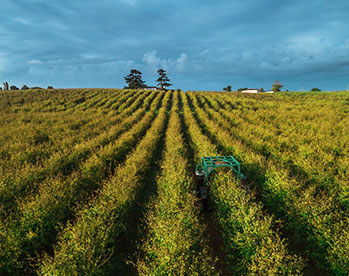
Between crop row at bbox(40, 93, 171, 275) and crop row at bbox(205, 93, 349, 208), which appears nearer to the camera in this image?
crop row at bbox(40, 93, 171, 275)

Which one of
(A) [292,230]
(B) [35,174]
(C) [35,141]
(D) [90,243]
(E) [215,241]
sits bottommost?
(E) [215,241]

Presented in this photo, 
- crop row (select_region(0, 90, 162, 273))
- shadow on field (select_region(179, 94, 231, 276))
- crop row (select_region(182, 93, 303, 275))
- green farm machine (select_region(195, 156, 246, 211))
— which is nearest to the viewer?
crop row (select_region(182, 93, 303, 275))

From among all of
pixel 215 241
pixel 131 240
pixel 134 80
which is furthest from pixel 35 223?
pixel 134 80

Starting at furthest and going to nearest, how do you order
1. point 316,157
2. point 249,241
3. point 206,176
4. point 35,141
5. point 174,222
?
point 35,141 → point 316,157 → point 206,176 → point 174,222 → point 249,241

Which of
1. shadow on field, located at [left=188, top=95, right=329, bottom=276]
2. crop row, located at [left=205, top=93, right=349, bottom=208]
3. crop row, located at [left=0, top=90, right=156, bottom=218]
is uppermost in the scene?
crop row, located at [left=205, top=93, right=349, bottom=208]

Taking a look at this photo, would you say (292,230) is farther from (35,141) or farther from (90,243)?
(35,141)

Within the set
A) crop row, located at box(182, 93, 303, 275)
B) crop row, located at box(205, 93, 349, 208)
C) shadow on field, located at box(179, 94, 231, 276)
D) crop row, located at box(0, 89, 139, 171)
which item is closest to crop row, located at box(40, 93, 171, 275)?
shadow on field, located at box(179, 94, 231, 276)

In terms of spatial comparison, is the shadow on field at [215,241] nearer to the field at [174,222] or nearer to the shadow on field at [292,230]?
the field at [174,222]

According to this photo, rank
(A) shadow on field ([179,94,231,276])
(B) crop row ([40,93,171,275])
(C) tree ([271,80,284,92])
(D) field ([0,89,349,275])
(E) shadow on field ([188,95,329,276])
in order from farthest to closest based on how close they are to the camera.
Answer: (C) tree ([271,80,284,92])
(A) shadow on field ([179,94,231,276])
(E) shadow on field ([188,95,329,276])
(D) field ([0,89,349,275])
(B) crop row ([40,93,171,275])

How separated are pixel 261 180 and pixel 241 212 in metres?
5.40

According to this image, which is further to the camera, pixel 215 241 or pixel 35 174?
pixel 35 174

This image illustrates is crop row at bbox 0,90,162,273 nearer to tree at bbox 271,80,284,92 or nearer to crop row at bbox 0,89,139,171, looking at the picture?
crop row at bbox 0,89,139,171

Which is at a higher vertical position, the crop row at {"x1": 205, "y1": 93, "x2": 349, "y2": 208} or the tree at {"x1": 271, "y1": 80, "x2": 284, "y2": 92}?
the tree at {"x1": 271, "y1": 80, "x2": 284, "y2": 92}

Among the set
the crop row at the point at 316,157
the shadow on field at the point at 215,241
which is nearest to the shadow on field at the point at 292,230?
the crop row at the point at 316,157
